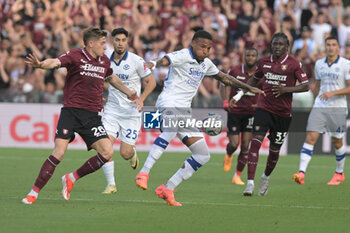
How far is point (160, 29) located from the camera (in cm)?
2362

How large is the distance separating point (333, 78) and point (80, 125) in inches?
224

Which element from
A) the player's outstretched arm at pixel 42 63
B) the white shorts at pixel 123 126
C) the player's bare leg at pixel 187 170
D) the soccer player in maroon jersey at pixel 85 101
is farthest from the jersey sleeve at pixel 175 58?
the white shorts at pixel 123 126

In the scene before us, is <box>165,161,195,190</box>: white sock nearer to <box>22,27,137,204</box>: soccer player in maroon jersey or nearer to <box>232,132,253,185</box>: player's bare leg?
<box>22,27,137,204</box>: soccer player in maroon jersey

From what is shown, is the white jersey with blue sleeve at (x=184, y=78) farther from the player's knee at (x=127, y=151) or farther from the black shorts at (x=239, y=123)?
the black shorts at (x=239, y=123)

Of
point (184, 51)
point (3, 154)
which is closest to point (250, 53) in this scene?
point (184, 51)

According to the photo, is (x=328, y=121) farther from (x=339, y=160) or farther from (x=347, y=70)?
(x=347, y=70)

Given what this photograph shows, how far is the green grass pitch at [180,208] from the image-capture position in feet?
27.6

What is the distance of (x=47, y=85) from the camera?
852 inches

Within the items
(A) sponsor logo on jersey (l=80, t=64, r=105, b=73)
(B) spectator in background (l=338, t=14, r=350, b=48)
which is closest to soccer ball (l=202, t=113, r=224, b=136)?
(A) sponsor logo on jersey (l=80, t=64, r=105, b=73)

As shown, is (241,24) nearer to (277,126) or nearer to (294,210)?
(277,126)

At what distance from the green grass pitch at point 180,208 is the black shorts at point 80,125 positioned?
0.91 m

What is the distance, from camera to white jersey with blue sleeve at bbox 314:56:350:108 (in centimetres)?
1396

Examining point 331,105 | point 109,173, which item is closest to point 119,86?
point 109,173

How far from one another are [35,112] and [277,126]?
10499 millimetres
